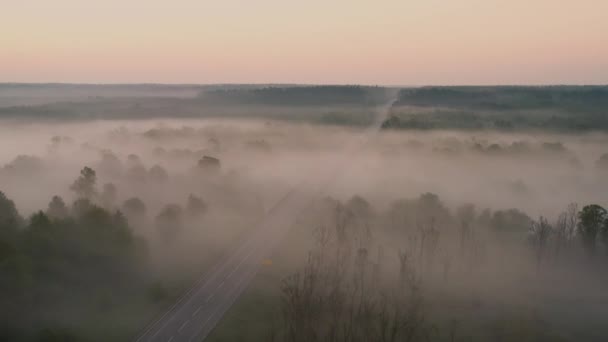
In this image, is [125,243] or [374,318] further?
[125,243]

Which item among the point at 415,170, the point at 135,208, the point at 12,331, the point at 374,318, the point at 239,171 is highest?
the point at 415,170

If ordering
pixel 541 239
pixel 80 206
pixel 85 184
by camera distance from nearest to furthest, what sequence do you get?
pixel 541 239 → pixel 80 206 → pixel 85 184

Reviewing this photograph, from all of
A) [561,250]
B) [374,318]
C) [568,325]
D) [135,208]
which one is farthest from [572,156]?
[135,208]

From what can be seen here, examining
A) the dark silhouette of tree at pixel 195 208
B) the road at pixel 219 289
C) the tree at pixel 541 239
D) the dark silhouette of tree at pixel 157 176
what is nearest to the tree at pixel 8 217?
the dark silhouette of tree at pixel 195 208

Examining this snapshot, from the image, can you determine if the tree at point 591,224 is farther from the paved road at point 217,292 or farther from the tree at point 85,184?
the tree at point 85,184

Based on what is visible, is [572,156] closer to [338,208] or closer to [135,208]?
[338,208]

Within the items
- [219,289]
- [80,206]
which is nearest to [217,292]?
[219,289]

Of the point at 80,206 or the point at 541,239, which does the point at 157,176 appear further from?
the point at 541,239
